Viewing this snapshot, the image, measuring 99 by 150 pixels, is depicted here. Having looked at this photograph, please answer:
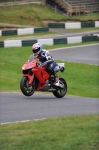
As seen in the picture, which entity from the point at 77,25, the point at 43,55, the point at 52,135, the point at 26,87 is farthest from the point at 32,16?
the point at 52,135

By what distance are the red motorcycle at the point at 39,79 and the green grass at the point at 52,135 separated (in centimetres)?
409

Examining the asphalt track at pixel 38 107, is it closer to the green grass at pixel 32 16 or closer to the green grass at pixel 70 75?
the green grass at pixel 70 75

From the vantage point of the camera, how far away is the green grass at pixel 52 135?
678 centimetres

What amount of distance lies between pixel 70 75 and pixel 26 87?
6458 mm

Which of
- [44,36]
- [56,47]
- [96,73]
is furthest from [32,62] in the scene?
[44,36]

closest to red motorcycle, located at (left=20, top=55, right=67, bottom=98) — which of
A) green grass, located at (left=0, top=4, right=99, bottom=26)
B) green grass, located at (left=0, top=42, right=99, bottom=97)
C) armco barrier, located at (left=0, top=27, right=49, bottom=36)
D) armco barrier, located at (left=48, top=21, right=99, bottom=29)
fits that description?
green grass, located at (left=0, top=42, right=99, bottom=97)

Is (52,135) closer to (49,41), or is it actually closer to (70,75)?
(70,75)

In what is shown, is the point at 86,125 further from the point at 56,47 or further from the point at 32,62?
the point at 56,47

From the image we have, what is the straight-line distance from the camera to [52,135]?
737 cm

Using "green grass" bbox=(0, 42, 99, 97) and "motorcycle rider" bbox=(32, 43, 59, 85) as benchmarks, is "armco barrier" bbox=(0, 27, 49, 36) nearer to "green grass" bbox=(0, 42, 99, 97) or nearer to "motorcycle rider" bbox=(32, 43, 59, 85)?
"green grass" bbox=(0, 42, 99, 97)

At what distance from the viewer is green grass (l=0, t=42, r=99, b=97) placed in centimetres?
1582

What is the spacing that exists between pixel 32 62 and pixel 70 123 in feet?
16.4

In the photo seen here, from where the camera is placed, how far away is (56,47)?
28719 millimetres

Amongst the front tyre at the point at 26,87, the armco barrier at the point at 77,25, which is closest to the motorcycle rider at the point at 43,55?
the front tyre at the point at 26,87
